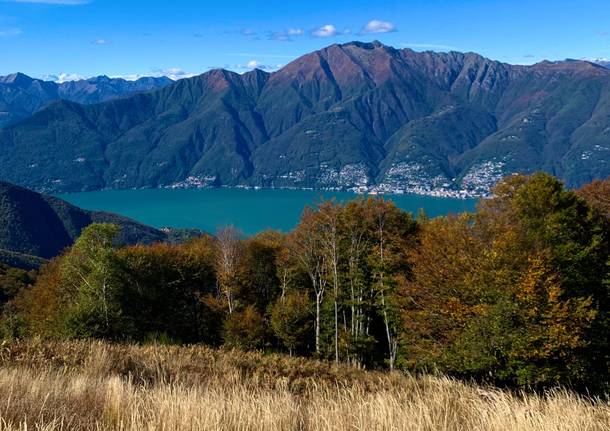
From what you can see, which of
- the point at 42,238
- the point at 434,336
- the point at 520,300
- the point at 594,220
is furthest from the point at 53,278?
the point at 42,238

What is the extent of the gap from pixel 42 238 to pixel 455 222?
562ft

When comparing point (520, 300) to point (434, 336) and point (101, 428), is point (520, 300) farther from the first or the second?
point (101, 428)

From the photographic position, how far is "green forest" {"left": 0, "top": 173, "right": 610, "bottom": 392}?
1842 centimetres

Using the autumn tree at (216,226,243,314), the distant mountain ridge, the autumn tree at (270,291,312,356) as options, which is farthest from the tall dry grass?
the distant mountain ridge

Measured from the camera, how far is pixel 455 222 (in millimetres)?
23703

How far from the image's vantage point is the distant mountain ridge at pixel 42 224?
6063 inches

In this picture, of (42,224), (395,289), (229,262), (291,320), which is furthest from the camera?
(42,224)

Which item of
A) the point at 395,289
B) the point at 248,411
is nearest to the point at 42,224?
the point at 395,289

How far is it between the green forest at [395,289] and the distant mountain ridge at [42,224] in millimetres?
111629

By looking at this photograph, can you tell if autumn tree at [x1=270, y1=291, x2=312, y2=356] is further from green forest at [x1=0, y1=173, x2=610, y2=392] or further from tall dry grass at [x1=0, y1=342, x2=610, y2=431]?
tall dry grass at [x1=0, y1=342, x2=610, y2=431]

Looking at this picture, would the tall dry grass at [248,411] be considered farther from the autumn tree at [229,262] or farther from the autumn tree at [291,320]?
the autumn tree at [229,262]

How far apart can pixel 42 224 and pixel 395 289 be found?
174 metres

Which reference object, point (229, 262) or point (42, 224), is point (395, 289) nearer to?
point (229, 262)

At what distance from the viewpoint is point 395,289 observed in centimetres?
2481
